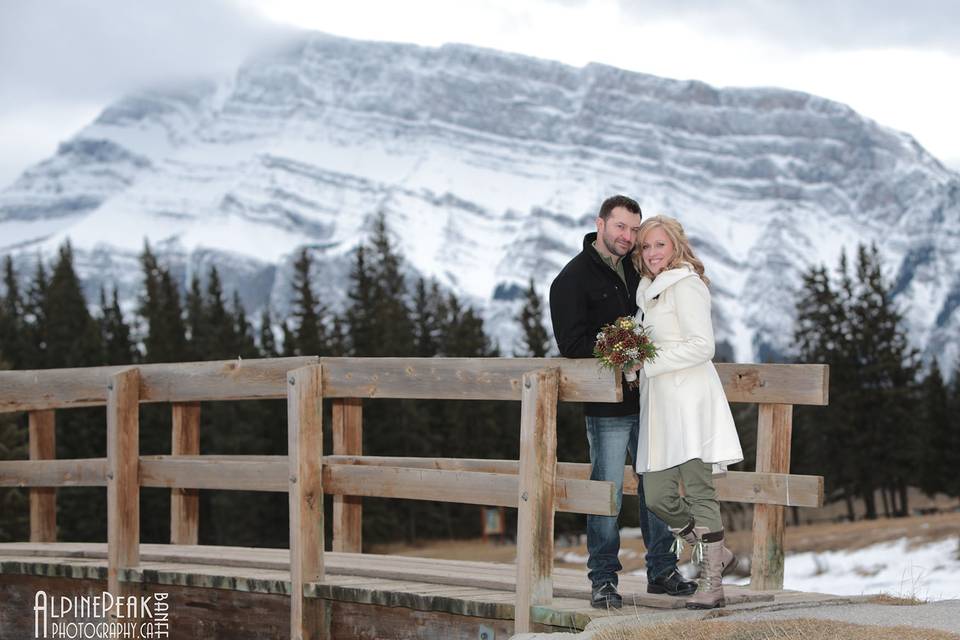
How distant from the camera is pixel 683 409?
263 inches

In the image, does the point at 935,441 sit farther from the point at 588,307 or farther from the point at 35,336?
the point at 588,307

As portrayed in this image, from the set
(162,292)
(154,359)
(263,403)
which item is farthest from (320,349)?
(162,292)

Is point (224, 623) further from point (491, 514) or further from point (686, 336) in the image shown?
point (491, 514)

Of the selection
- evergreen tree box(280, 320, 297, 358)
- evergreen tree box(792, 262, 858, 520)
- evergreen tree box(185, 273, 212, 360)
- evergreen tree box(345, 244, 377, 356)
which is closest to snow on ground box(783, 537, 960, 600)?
evergreen tree box(792, 262, 858, 520)

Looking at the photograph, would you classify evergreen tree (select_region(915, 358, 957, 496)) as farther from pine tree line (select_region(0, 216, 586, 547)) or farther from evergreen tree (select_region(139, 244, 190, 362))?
evergreen tree (select_region(139, 244, 190, 362))

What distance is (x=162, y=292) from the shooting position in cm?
9525

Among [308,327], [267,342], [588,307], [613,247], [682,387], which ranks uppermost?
[613,247]

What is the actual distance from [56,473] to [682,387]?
532cm

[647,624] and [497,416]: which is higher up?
[647,624]

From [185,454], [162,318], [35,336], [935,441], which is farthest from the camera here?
[35,336]

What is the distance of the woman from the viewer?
6660 mm

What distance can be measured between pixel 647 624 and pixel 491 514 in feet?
177

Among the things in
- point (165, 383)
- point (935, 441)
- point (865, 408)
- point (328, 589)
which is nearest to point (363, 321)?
point (865, 408)

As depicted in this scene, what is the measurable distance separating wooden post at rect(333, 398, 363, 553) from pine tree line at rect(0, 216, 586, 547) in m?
36.4
